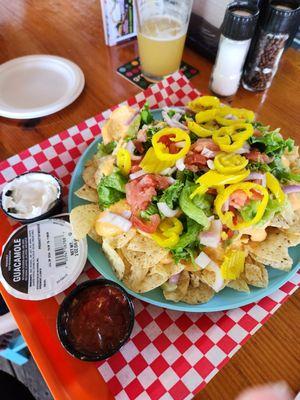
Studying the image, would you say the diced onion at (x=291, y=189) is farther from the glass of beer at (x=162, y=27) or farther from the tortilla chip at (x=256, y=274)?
the glass of beer at (x=162, y=27)

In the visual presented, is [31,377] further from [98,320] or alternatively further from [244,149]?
[244,149]

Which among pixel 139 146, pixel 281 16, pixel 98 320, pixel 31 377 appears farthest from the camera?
pixel 31 377

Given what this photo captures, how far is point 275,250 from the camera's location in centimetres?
108

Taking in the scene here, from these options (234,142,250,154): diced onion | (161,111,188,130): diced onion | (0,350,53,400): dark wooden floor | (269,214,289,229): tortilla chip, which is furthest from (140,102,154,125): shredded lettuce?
(0,350,53,400): dark wooden floor

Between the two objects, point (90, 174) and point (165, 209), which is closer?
point (165, 209)

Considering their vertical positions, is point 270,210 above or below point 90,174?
above

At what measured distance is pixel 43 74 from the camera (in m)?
1.89

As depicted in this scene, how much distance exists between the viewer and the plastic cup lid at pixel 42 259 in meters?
1.07

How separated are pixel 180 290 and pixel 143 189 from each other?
1.17 feet

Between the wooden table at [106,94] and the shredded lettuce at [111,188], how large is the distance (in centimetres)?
64

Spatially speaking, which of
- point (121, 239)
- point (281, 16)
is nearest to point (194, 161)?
point (121, 239)

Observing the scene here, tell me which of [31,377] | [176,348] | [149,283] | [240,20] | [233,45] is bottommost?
[31,377]

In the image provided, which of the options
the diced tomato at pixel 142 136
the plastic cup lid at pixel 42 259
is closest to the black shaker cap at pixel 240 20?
the diced tomato at pixel 142 136

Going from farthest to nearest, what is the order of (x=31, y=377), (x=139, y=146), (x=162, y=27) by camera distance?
(x=31, y=377) < (x=162, y=27) < (x=139, y=146)
